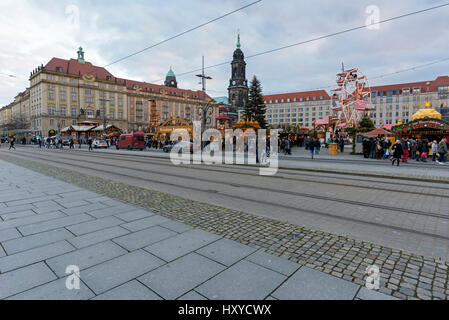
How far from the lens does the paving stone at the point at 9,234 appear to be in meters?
3.92

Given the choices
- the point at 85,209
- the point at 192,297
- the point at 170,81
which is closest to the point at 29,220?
the point at 85,209

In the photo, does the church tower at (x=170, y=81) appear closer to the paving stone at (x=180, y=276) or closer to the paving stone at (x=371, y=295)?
the paving stone at (x=180, y=276)

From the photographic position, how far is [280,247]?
143 inches

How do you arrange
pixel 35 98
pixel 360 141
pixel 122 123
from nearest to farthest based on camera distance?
pixel 360 141
pixel 35 98
pixel 122 123

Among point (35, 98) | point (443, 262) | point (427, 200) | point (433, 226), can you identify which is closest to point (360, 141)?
point (427, 200)

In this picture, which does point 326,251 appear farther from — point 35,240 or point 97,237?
point 35,240

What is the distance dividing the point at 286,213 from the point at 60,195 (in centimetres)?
593

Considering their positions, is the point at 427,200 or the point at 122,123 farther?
the point at 122,123

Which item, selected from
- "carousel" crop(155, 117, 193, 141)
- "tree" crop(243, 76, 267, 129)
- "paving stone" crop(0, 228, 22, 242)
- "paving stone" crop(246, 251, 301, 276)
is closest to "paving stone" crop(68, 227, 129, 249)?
"paving stone" crop(0, 228, 22, 242)

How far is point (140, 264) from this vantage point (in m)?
3.10

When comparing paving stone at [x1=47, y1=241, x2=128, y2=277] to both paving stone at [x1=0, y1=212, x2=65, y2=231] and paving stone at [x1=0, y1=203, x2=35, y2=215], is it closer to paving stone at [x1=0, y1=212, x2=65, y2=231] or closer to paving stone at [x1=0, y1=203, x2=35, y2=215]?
paving stone at [x1=0, y1=212, x2=65, y2=231]

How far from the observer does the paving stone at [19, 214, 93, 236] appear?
167 inches

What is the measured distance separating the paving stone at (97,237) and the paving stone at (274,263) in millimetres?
2224
